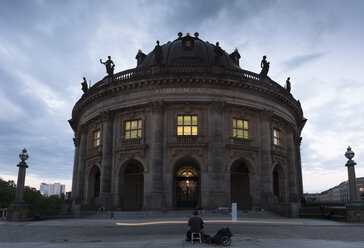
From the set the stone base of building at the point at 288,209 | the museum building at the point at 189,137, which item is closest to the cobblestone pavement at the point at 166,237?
the stone base of building at the point at 288,209

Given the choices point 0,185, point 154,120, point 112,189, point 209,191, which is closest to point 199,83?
point 154,120

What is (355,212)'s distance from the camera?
2464 cm

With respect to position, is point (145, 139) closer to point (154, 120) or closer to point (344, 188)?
point (154, 120)

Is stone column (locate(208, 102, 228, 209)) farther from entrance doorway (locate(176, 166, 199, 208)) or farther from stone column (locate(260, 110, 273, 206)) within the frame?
entrance doorway (locate(176, 166, 199, 208))

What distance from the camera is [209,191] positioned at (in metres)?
31.5

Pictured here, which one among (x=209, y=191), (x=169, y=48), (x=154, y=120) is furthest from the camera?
(x=169, y=48)

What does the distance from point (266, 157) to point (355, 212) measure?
37.1 ft

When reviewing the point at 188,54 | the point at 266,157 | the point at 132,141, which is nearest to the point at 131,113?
the point at 132,141

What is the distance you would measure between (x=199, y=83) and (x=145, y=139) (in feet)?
26.2

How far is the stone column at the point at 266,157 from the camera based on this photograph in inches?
1312

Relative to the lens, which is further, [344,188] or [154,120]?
[344,188]

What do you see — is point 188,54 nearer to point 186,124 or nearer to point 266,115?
point 186,124

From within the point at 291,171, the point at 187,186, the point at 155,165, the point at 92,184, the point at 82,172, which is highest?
the point at 291,171

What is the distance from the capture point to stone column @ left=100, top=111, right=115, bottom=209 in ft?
112
